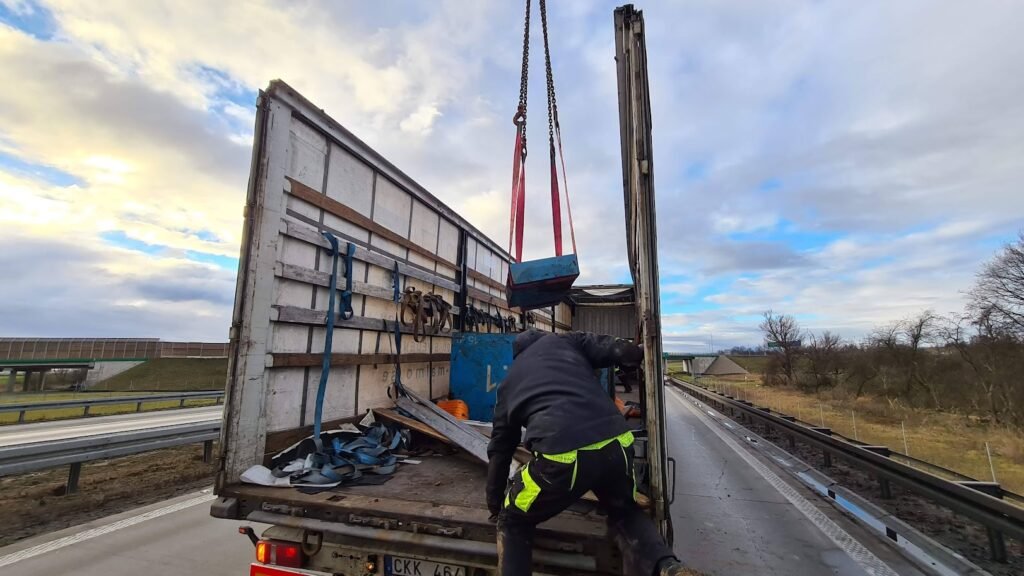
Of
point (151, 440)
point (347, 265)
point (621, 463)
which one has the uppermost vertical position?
point (347, 265)

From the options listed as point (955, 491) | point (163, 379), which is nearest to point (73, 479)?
point (955, 491)

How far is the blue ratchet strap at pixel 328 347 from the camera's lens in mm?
3211

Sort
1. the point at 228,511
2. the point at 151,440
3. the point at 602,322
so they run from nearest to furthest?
the point at 228,511
the point at 151,440
the point at 602,322

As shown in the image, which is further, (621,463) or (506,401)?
(506,401)

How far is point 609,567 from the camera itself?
1933mm

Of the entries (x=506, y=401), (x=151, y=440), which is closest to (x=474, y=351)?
(x=506, y=401)

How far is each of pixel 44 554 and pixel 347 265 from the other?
340 cm

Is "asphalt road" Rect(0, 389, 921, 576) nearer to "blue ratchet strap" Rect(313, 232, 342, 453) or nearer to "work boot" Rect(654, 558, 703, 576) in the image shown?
"blue ratchet strap" Rect(313, 232, 342, 453)

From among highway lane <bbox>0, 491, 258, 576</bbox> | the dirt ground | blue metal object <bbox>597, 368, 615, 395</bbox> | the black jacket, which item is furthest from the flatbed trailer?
the dirt ground

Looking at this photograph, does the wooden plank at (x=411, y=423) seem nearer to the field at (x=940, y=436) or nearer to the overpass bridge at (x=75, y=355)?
the field at (x=940, y=436)

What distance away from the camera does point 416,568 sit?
2090mm

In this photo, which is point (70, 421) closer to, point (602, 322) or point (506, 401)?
point (602, 322)

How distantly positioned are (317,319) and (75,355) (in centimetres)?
4280

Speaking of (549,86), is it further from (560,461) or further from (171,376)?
(171,376)
